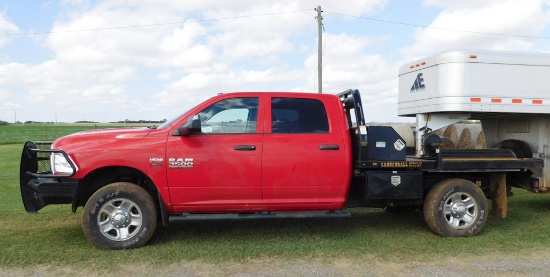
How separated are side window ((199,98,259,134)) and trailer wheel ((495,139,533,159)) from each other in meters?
4.95

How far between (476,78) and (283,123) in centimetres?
318

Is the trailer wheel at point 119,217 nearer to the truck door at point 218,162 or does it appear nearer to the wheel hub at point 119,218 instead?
the wheel hub at point 119,218

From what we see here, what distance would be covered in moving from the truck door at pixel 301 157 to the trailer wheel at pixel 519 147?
3.95 m

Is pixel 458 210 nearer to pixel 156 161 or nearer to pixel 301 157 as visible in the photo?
pixel 301 157

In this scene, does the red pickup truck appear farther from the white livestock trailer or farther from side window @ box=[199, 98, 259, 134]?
the white livestock trailer

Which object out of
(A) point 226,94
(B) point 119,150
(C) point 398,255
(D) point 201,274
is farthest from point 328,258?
(B) point 119,150

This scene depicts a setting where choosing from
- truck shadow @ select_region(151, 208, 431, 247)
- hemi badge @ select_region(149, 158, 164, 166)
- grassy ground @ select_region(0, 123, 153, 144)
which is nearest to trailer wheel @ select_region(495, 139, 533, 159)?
truck shadow @ select_region(151, 208, 431, 247)

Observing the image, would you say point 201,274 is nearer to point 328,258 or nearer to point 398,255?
point 328,258

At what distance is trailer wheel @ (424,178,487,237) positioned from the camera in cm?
615

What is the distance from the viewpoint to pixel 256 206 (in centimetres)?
578

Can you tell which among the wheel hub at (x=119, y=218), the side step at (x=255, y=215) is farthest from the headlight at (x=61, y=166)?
the side step at (x=255, y=215)

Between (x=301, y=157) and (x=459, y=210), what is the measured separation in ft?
7.63

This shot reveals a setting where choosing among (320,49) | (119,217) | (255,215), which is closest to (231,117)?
(255,215)

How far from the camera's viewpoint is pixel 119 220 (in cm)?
553
